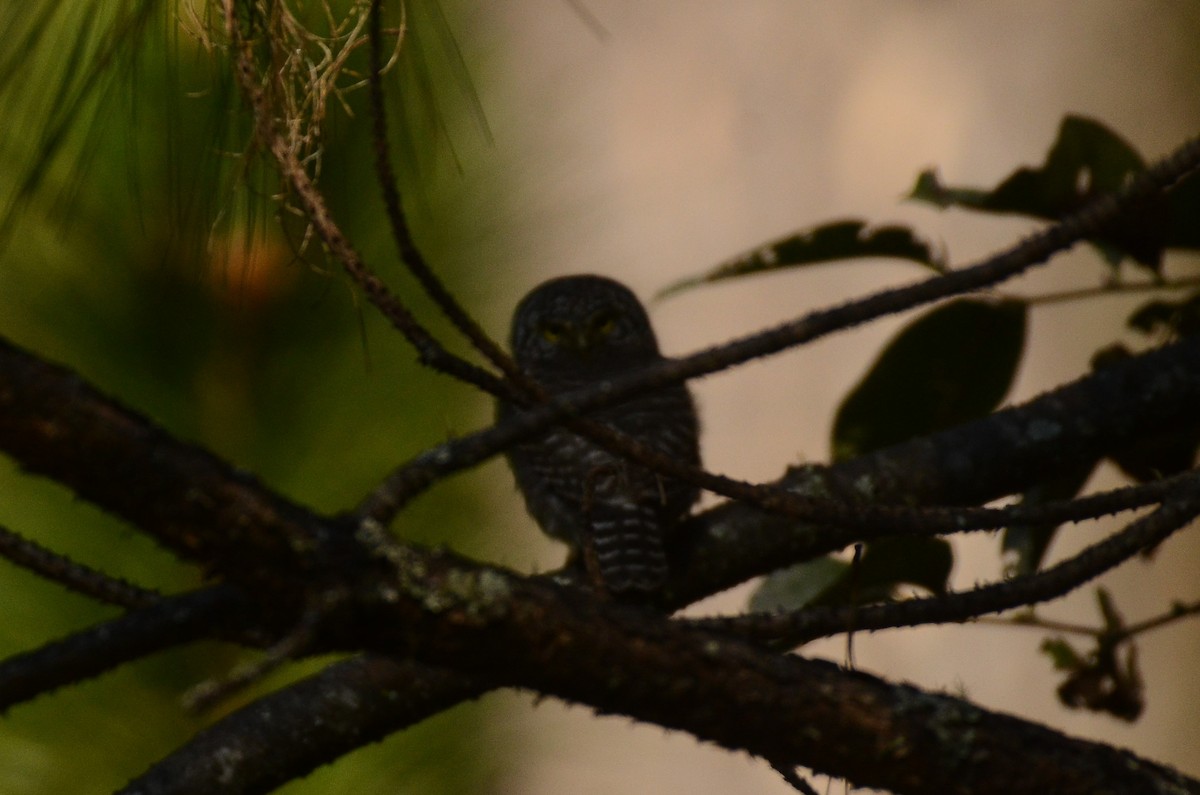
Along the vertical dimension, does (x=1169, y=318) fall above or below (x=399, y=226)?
above

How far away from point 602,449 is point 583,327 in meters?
1.65

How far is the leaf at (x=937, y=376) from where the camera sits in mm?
1821

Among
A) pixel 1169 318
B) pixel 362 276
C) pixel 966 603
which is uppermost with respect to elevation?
pixel 1169 318

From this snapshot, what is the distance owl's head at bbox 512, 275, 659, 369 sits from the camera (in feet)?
9.89

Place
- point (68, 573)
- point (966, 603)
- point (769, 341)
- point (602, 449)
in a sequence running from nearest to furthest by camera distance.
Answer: point (769, 341) < point (966, 603) < point (68, 573) < point (602, 449)

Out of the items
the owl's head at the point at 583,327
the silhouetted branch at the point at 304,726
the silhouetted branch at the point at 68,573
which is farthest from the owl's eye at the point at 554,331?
the silhouetted branch at the point at 68,573

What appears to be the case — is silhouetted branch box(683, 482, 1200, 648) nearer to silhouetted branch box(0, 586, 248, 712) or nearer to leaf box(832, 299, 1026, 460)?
silhouetted branch box(0, 586, 248, 712)

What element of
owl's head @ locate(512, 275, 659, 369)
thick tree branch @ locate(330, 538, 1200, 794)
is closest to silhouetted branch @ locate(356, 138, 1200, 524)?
thick tree branch @ locate(330, 538, 1200, 794)

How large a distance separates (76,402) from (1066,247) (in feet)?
1.94

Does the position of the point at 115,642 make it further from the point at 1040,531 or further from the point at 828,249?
the point at 1040,531

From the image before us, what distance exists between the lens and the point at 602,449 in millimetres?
1372

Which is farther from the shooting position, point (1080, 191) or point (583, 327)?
point (583, 327)

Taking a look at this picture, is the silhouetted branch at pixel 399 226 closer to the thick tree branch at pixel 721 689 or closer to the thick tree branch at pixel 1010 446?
the thick tree branch at pixel 721 689

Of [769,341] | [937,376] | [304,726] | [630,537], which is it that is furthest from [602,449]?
[630,537]
